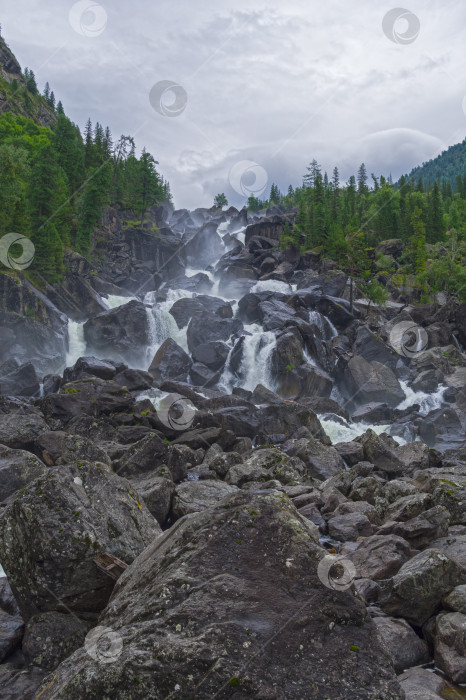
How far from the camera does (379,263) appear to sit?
80125 mm

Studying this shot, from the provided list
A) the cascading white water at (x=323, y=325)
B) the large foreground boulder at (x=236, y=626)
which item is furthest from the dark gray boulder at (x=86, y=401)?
the cascading white water at (x=323, y=325)

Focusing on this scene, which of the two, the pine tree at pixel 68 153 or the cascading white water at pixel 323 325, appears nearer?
the cascading white water at pixel 323 325

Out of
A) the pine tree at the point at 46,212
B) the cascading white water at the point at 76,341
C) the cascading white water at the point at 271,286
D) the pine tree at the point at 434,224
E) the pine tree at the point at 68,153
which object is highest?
the pine tree at the point at 68,153

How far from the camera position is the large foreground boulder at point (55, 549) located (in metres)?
6.65

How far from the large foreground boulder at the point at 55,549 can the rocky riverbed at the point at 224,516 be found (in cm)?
3

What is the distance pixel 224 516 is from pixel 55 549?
274 cm

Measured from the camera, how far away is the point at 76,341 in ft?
153

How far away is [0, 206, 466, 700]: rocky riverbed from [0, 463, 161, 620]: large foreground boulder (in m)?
0.03

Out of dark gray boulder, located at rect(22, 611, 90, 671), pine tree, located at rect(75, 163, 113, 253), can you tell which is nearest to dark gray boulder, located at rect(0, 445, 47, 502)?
dark gray boulder, located at rect(22, 611, 90, 671)

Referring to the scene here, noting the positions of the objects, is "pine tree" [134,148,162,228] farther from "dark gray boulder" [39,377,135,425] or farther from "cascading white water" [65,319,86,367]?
"dark gray boulder" [39,377,135,425]

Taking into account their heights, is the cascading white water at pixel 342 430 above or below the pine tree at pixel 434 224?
below

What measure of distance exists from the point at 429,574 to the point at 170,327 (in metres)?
42.7

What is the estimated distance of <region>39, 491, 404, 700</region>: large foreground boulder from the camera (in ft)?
14.0

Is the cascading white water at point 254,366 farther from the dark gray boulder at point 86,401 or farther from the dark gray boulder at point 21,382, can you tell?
the dark gray boulder at point 21,382
